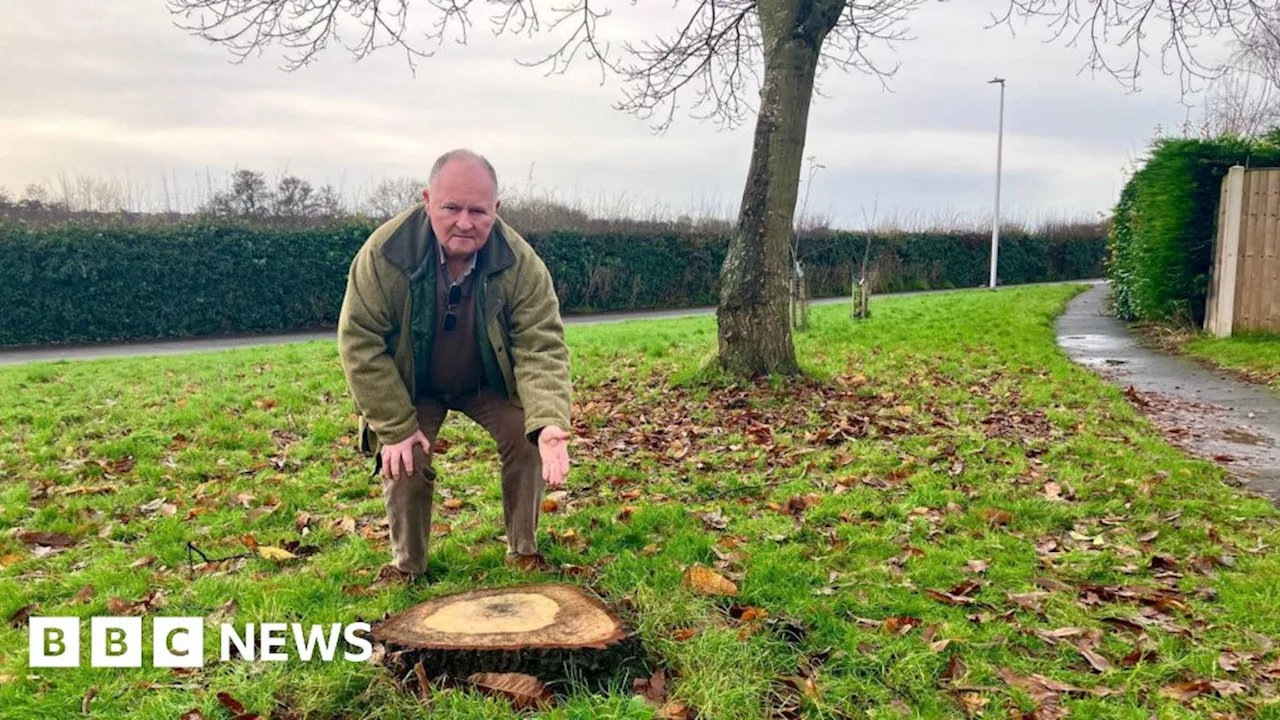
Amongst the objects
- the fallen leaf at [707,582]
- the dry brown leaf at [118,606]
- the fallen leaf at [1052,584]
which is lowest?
the dry brown leaf at [118,606]

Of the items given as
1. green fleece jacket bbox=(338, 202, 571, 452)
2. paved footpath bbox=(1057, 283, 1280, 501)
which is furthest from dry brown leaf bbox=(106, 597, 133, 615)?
paved footpath bbox=(1057, 283, 1280, 501)

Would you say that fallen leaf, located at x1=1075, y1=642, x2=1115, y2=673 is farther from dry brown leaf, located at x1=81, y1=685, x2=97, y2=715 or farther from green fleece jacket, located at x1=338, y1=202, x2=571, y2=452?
dry brown leaf, located at x1=81, y1=685, x2=97, y2=715

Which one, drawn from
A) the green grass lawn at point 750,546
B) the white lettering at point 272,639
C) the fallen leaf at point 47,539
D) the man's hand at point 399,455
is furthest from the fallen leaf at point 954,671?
the fallen leaf at point 47,539

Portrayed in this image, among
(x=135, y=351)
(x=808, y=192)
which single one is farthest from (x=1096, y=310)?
(x=135, y=351)

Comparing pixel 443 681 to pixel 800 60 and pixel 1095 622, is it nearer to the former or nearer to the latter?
pixel 1095 622

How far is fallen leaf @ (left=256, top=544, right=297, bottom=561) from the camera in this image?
402 cm

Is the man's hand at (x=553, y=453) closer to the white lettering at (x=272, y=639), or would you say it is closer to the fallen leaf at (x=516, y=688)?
the fallen leaf at (x=516, y=688)

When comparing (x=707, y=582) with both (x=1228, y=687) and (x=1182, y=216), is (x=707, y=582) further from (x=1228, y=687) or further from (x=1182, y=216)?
(x=1182, y=216)

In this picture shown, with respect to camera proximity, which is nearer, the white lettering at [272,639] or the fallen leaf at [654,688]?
the fallen leaf at [654,688]

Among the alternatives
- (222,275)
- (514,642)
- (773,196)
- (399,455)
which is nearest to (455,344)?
(399,455)

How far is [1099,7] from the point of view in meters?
8.96

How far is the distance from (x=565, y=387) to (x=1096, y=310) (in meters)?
18.1

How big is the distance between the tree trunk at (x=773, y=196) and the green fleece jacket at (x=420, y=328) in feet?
14.7

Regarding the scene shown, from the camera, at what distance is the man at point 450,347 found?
3.31 meters
